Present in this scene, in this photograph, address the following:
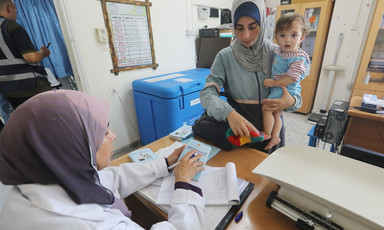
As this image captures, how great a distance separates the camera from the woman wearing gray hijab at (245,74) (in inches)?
39.1

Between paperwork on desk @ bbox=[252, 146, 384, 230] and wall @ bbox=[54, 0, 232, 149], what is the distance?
2078 mm

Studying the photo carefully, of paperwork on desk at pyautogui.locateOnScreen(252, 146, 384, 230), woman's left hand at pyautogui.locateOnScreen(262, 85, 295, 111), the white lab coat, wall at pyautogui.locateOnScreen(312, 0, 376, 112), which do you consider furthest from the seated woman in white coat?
wall at pyautogui.locateOnScreen(312, 0, 376, 112)

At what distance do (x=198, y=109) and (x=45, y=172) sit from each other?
1987mm

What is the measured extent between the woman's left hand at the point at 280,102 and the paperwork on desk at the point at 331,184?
0.34 meters

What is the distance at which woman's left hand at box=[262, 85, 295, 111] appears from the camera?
105 centimetres

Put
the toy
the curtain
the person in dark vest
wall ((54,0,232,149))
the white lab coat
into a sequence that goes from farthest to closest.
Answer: the curtain < wall ((54,0,232,149)) < the person in dark vest < the toy < the white lab coat

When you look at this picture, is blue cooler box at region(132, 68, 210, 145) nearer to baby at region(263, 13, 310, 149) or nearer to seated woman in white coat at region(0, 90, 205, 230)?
baby at region(263, 13, 310, 149)

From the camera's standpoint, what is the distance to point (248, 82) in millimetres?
1092

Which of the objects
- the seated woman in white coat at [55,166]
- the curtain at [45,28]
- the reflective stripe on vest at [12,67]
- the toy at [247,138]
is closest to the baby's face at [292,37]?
the toy at [247,138]

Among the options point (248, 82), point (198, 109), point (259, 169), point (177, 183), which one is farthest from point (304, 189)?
point (198, 109)

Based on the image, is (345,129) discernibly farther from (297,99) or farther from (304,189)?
(304,189)

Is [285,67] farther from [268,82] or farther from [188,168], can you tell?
[188,168]

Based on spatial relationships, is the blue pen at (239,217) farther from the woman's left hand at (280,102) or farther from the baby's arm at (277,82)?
the baby's arm at (277,82)

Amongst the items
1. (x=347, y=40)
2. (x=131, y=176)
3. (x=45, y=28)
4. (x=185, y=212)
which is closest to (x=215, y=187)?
(x=185, y=212)
